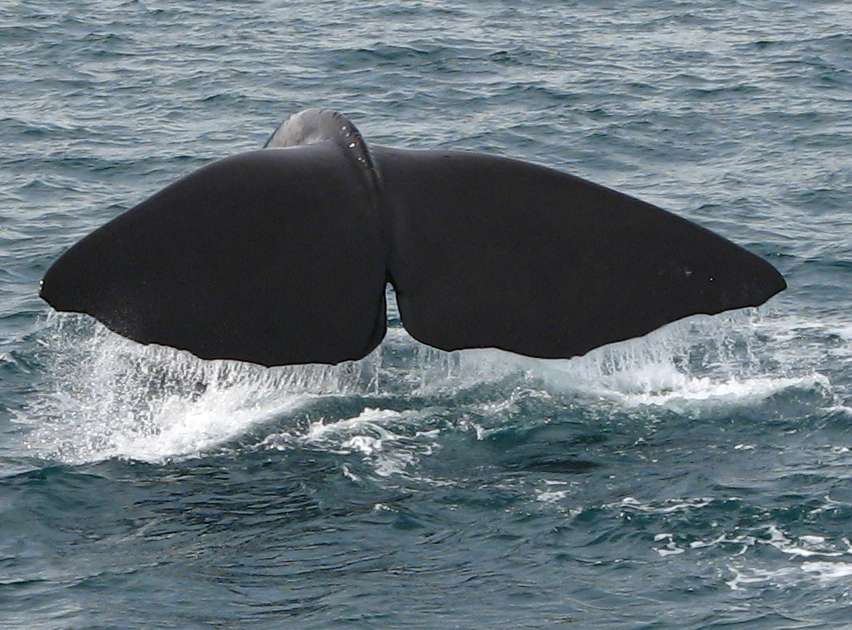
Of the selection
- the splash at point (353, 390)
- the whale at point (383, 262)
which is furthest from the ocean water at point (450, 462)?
the whale at point (383, 262)

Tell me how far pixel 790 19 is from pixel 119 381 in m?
15.8

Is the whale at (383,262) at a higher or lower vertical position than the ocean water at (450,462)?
higher

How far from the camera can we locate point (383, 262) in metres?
7.74

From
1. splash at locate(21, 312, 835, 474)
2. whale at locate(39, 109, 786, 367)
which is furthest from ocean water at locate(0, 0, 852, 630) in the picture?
whale at locate(39, 109, 786, 367)

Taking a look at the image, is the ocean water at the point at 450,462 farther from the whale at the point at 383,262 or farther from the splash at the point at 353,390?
the whale at the point at 383,262

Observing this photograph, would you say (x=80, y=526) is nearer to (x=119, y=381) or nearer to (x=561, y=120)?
(x=119, y=381)

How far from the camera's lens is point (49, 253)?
14.1 m

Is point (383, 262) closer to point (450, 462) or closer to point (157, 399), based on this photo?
point (450, 462)

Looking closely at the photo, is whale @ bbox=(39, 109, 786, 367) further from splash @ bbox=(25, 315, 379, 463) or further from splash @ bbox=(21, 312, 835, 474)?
splash @ bbox=(25, 315, 379, 463)

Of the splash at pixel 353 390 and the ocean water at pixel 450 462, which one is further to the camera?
the splash at pixel 353 390

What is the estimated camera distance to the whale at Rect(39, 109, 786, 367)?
7.42 meters

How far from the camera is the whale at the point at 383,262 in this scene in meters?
7.42

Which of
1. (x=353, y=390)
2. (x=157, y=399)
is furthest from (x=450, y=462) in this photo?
(x=157, y=399)

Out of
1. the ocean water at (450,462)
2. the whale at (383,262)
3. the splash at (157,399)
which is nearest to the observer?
the whale at (383,262)
